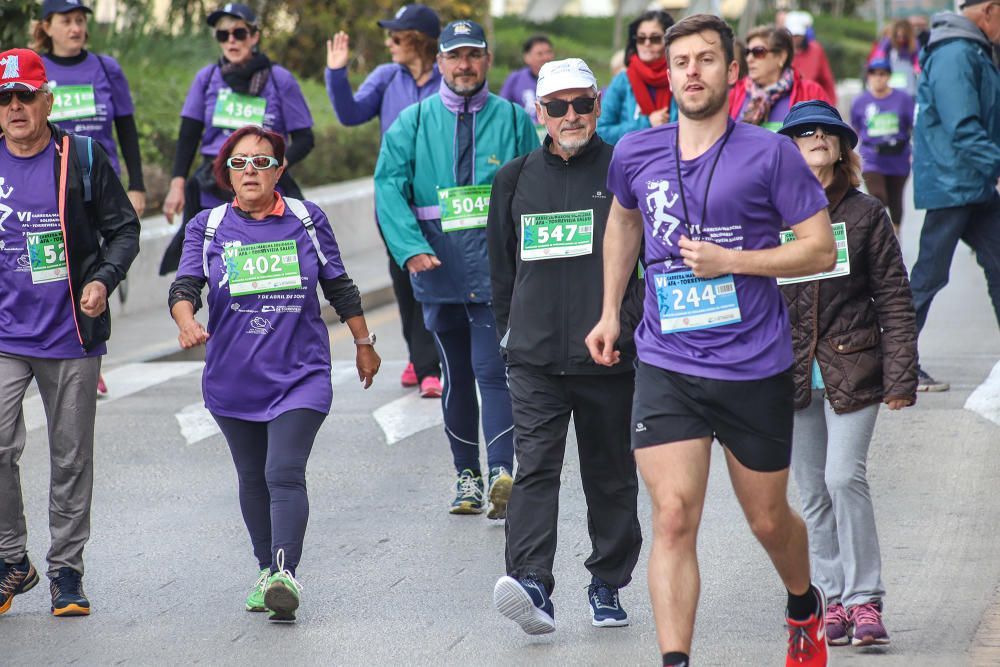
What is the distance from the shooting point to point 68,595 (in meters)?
6.52

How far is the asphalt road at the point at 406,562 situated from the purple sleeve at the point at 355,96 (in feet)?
5.74

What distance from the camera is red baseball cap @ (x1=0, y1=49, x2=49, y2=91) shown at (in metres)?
6.40

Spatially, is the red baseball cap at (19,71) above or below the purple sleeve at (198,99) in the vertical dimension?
above

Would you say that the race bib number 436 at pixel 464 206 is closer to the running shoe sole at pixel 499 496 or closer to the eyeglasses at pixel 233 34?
the running shoe sole at pixel 499 496

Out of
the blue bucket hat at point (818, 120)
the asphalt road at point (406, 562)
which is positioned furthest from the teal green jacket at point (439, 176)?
the blue bucket hat at point (818, 120)

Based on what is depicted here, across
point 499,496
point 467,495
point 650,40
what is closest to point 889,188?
point 650,40

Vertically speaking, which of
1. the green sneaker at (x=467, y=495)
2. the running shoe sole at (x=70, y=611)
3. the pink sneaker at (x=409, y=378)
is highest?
the running shoe sole at (x=70, y=611)

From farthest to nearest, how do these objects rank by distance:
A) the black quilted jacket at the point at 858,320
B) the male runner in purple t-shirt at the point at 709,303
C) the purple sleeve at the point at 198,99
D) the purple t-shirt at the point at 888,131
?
the purple t-shirt at the point at 888,131 → the purple sleeve at the point at 198,99 → the black quilted jacket at the point at 858,320 → the male runner in purple t-shirt at the point at 709,303

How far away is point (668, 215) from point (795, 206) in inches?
14.2

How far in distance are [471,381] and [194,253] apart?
1.96 m

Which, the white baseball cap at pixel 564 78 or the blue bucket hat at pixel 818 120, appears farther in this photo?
the white baseball cap at pixel 564 78

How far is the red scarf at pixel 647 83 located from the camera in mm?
10953

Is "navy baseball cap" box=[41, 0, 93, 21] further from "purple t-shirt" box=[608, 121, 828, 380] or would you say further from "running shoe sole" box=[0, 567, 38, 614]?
"purple t-shirt" box=[608, 121, 828, 380]

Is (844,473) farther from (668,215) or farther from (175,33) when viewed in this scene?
(175,33)
